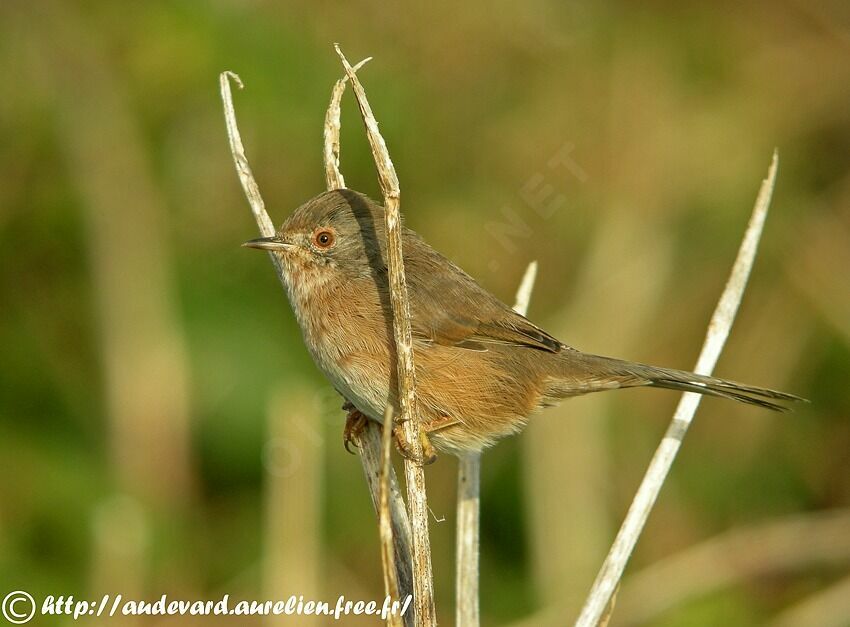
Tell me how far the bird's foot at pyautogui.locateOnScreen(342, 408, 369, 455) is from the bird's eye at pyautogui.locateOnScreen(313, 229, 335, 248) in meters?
Result: 0.67

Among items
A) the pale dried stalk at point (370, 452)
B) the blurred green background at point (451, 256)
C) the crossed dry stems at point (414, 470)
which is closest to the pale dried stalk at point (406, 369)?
the crossed dry stems at point (414, 470)

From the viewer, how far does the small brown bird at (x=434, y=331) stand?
4293 mm

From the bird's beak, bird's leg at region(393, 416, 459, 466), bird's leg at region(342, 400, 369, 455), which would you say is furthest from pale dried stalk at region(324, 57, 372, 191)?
bird's leg at region(393, 416, 459, 466)

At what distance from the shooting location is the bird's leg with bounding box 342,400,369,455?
422 cm

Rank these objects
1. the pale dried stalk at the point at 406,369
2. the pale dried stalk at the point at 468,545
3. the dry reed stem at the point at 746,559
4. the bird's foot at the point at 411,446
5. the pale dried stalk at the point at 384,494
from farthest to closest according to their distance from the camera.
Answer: the dry reed stem at the point at 746,559, the pale dried stalk at the point at 468,545, the bird's foot at the point at 411,446, the pale dried stalk at the point at 406,369, the pale dried stalk at the point at 384,494

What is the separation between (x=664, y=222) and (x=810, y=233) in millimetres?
1030

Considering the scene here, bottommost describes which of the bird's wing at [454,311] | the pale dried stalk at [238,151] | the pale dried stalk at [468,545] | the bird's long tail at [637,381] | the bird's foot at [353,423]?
the pale dried stalk at [468,545]

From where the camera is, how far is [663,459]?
3621mm

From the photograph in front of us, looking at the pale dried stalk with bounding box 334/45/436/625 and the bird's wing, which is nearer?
the pale dried stalk with bounding box 334/45/436/625

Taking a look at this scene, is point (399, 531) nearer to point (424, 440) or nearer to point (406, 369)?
point (424, 440)

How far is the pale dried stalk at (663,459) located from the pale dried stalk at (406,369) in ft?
1.95

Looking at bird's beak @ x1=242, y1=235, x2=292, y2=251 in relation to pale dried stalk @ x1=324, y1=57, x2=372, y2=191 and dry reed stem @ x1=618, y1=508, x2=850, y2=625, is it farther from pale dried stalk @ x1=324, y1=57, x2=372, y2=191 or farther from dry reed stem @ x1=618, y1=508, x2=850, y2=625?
dry reed stem @ x1=618, y1=508, x2=850, y2=625

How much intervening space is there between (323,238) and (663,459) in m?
1.72

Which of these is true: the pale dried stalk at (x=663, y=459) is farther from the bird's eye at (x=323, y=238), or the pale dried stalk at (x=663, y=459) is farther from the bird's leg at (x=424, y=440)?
the bird's eye at (x=323, y=238)
